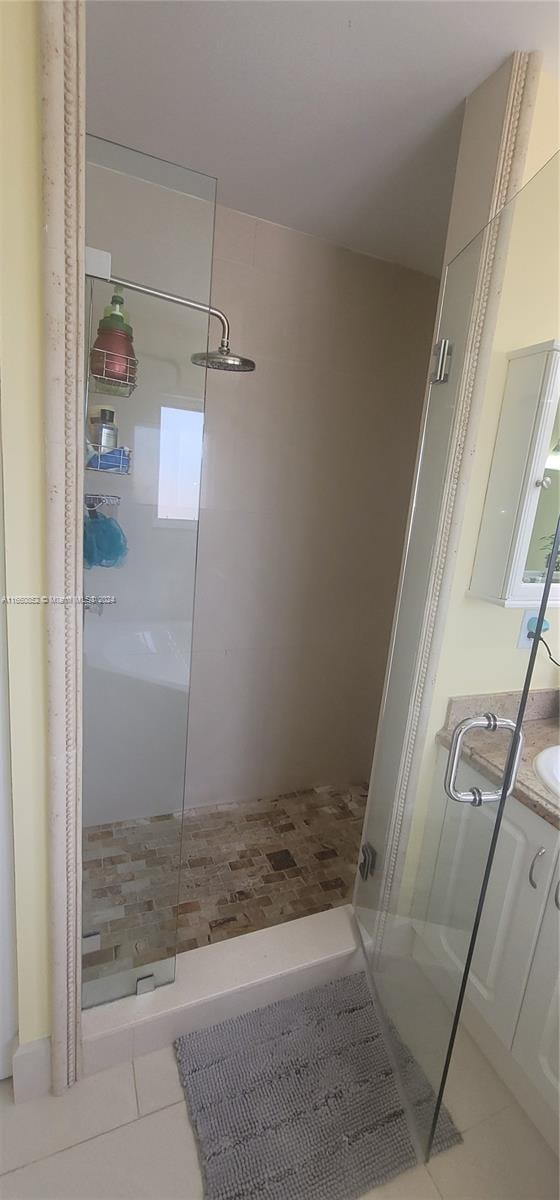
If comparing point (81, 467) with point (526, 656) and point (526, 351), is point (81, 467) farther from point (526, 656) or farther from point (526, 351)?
point (526, 656)

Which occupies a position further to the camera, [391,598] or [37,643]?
[391,598]

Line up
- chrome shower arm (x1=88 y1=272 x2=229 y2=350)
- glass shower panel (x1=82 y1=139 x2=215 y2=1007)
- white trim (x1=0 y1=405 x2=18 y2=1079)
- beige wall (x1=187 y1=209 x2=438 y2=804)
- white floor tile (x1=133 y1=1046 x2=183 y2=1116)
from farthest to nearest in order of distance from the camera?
beige wall (x1=187 y1=209 x2=438 y2=804), glass shower panel (x1=82 y1=139 x2=215 y2=1007), chrome shower arm (x1=88 y1=272 x2=229 y2=350), white floor tile (x1=133 y1=1046 x2=183 y2=1116), white trim (x1=0 y1=405 x2=18 y2=1079)

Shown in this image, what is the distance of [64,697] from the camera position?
0.97 metres

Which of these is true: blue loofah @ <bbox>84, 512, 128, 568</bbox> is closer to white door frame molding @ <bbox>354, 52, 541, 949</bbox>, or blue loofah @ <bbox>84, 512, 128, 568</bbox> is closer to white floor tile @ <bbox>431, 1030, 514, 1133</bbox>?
white door frame molding @ <bbox>354, 52, 541, 949</bbox>

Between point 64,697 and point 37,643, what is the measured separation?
12cm

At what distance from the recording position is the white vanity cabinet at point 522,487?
114 centimetres

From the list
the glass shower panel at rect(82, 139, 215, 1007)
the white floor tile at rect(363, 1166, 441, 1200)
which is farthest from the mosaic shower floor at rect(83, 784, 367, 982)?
the white floor tile at rect(363, 1166, 441, 1200)

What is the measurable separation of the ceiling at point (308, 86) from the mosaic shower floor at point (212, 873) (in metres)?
1.93

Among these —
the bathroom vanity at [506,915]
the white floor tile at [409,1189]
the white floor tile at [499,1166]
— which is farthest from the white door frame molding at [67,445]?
the white floor tile at [499,1166]

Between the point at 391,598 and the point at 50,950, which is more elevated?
the point at 391,598

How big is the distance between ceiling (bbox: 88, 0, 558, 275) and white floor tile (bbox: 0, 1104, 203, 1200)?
2.36 meters

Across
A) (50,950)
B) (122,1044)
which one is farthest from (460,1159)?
(50,950)

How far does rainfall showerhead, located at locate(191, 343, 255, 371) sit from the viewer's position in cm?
143

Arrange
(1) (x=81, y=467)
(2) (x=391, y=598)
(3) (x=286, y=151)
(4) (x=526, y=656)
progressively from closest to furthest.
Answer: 1. (1) (x=81, y=467)
2. (3) (x=286, y=151)
3. (4) (x=526, y=656)
4. (2) (x=391, y=598)
